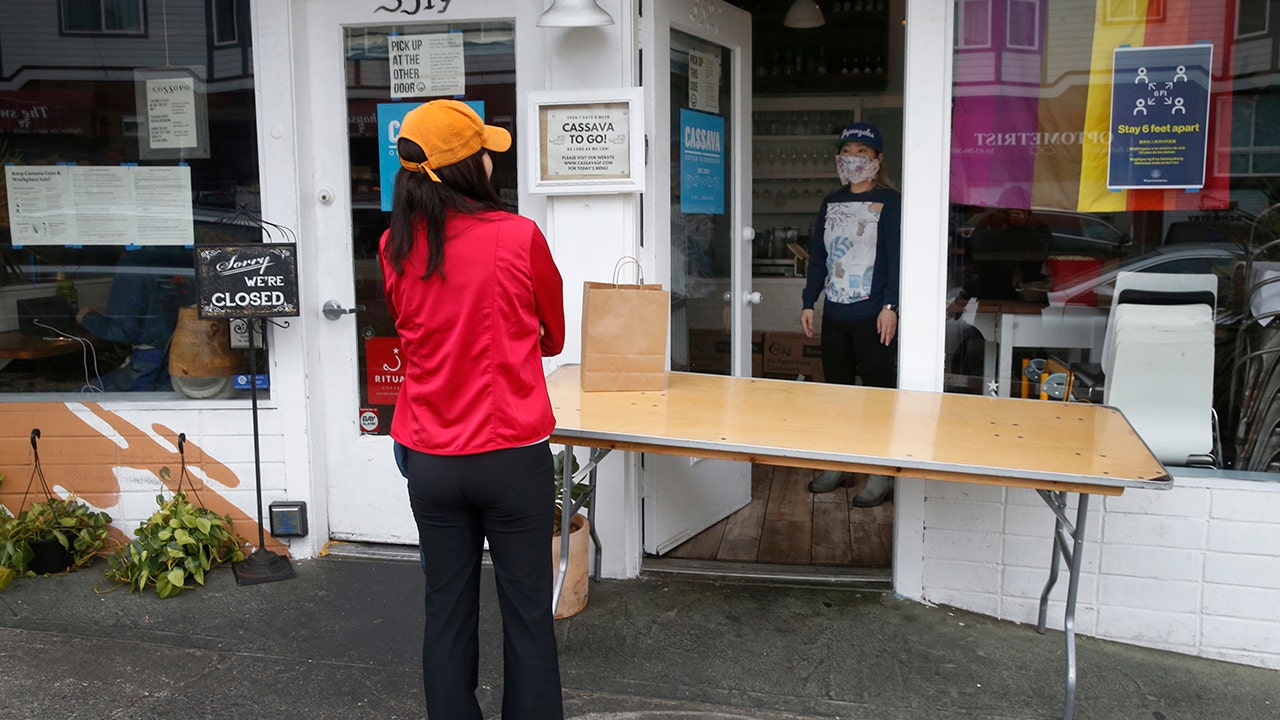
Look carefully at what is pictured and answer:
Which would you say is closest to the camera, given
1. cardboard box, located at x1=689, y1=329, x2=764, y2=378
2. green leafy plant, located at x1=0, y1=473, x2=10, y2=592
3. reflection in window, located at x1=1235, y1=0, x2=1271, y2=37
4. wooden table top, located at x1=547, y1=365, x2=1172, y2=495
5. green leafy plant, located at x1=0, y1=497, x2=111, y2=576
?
wooden table top, located at x1=547, y1=365, x2=1172, y2=495

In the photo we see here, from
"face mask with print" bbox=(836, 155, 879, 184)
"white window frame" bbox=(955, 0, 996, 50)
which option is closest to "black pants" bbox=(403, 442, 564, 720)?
"white window frame" bbox=(955, 0, 996, 50)

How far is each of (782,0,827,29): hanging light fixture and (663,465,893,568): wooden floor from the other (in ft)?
11.1

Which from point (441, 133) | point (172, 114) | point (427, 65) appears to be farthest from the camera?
point (172, 114)

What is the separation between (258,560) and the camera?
4.25 meters

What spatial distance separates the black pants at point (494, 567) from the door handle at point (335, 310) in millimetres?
1816

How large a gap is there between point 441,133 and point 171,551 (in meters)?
2.43

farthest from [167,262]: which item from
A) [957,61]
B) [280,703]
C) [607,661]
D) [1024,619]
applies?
[1024,619]

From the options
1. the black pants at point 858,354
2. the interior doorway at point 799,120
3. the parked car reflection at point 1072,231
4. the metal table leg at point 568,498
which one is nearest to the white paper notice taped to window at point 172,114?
the metal table leg at point 568,498

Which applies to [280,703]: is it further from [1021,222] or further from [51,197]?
[1021,222]

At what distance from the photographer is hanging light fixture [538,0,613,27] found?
374 cm

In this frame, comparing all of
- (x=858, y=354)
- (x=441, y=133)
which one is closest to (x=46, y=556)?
(x=441, y=133)

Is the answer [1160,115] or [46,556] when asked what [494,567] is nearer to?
[46,556]

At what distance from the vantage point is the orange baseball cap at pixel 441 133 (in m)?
2.45

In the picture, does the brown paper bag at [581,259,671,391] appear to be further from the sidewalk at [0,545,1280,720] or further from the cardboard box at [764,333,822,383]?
the cardboard box at [764,333,822,383]
